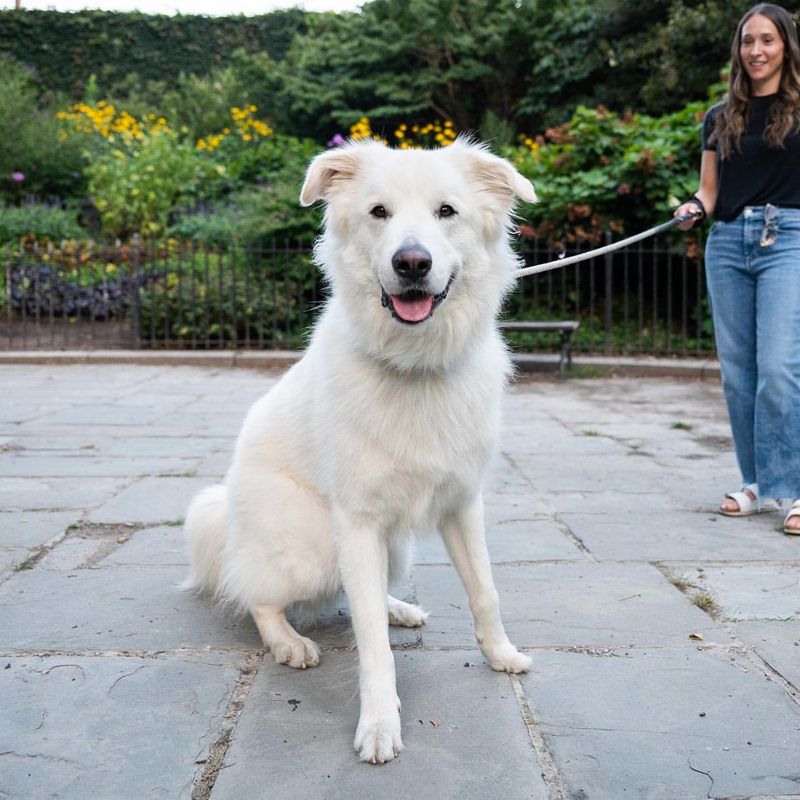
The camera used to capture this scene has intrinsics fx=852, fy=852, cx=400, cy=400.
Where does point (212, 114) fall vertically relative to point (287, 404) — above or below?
above

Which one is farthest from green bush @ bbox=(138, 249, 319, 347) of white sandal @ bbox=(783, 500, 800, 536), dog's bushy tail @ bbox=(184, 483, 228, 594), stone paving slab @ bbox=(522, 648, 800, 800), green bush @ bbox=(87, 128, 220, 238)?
stone paving slab @ bbox=(522, 648, 800, 800)

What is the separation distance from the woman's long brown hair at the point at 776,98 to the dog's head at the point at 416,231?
78.1 inches

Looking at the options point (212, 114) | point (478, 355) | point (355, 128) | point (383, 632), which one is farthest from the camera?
point (212, 114)

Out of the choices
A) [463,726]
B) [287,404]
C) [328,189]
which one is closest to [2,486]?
[287,404]

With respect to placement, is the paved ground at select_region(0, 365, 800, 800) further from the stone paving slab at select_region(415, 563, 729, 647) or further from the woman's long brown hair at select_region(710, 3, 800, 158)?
the woman's long brown hair at select_region(710, 3, 800, 158)

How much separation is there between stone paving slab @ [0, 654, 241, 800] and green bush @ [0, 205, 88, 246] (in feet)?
39.8

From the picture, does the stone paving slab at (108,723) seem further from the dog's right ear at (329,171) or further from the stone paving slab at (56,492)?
the stone paving slab at (56,492)

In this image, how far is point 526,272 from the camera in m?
3.12

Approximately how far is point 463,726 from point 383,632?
12.6 inches

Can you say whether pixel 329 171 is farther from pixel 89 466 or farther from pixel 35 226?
pixel 35 226

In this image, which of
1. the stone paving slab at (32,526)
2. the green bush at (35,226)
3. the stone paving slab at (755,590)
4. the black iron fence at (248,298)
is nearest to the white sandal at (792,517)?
the stone paving slab at (755,590)

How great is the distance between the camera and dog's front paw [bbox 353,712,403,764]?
198 cm

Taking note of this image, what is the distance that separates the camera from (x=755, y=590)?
3055 millimetres

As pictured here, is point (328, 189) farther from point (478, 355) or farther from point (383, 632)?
point (383, 632)
